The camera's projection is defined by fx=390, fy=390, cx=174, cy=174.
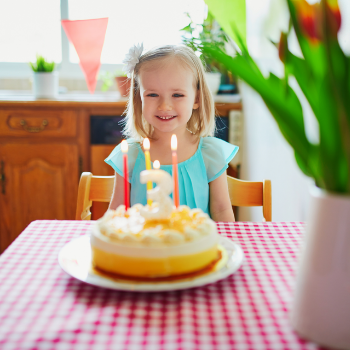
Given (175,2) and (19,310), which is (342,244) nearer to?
(19,310)

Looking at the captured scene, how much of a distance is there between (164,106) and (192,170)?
0.81 feet

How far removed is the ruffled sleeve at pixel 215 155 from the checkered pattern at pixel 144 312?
65 centimetres

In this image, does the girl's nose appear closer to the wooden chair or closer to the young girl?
the young girl

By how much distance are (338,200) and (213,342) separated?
0.20 meters

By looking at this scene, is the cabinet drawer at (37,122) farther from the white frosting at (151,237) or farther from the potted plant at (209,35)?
the white frosting at (151,237)

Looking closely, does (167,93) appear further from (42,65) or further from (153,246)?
(42,65)

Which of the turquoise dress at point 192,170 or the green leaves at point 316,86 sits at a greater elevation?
the green leaves at point 316,86

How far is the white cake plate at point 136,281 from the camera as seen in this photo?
0.52 m

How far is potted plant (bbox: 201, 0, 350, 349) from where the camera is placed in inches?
15.5

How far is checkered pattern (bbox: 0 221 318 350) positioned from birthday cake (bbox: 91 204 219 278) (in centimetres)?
3

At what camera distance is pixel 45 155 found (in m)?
2.17

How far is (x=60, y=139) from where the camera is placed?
2.16 meters

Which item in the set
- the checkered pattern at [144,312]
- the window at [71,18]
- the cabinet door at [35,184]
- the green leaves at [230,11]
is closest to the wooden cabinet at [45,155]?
the cabinet door at [35,184]

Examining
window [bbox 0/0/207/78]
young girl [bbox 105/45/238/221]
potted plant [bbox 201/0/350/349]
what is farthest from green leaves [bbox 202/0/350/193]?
window [bbox 0/0/207/78]
